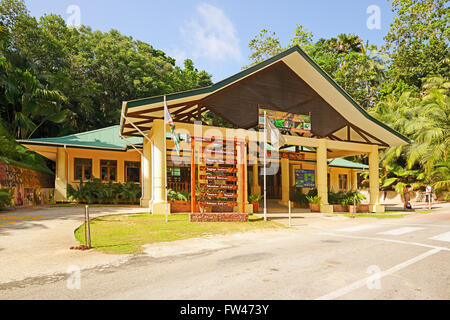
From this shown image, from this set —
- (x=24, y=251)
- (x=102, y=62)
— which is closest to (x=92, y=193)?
(x=24, y=251)

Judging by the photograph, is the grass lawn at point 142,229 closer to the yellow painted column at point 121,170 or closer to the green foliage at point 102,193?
the green foliage at point 102,193

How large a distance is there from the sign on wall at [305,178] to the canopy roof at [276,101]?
6068mm

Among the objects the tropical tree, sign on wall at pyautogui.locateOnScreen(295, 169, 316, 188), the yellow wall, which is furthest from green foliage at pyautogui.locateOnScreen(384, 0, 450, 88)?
the yellow wall

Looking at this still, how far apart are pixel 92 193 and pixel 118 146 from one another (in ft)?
11.9

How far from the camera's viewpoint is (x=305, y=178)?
25.8 m

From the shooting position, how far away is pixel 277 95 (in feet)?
59.0

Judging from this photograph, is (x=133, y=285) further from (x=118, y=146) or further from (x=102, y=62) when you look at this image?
(x=102, y=62)

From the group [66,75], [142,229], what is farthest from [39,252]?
[66,75]

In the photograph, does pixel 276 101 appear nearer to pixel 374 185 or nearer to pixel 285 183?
pixel 285 183

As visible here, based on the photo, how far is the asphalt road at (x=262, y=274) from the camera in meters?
4.49

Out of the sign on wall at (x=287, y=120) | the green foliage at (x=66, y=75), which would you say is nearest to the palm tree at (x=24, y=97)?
the green foliage at (x=66, y=75)

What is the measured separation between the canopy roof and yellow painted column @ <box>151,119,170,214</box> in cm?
93

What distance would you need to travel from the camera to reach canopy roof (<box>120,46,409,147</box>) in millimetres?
15523

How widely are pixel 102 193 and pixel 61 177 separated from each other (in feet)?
10.9
